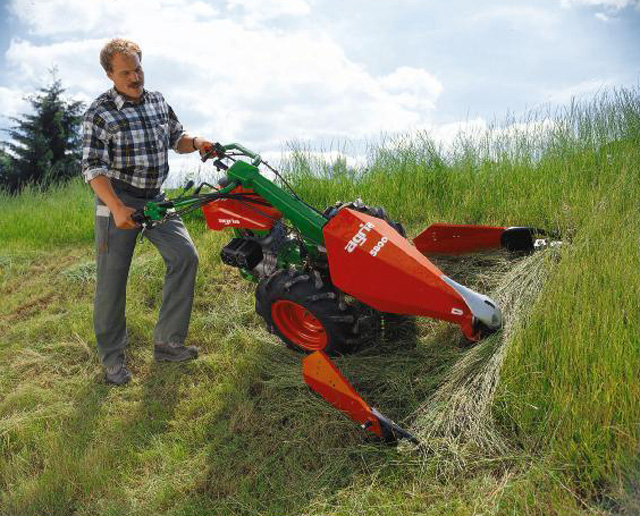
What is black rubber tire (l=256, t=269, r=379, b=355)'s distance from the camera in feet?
12.7

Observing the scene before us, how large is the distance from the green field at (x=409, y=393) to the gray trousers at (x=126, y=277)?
323 mm

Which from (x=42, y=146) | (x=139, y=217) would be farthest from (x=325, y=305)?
(x=42, y=146)

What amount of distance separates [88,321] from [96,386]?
116 centimetres

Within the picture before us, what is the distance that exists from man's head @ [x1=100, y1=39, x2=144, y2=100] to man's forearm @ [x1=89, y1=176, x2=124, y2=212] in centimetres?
65

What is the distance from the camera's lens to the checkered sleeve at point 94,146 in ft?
13.6

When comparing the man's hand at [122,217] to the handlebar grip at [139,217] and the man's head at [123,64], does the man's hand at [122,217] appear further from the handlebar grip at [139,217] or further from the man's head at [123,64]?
the man's head at [123,64]

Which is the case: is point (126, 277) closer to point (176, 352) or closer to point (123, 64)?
point (176, 352)

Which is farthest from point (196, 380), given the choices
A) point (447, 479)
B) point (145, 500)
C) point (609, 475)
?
point (609, 475)

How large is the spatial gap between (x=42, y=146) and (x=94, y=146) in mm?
15736

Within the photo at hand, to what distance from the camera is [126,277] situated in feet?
15.2

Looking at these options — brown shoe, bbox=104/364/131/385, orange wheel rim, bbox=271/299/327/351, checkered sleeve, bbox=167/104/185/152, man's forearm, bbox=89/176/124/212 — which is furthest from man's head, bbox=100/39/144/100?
brown shoe, bbox=104/364/131/385

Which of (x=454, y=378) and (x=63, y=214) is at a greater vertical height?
(x=63, y=214)

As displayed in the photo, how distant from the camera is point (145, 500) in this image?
351 centimetres

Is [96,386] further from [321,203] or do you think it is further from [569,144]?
[569,144]
